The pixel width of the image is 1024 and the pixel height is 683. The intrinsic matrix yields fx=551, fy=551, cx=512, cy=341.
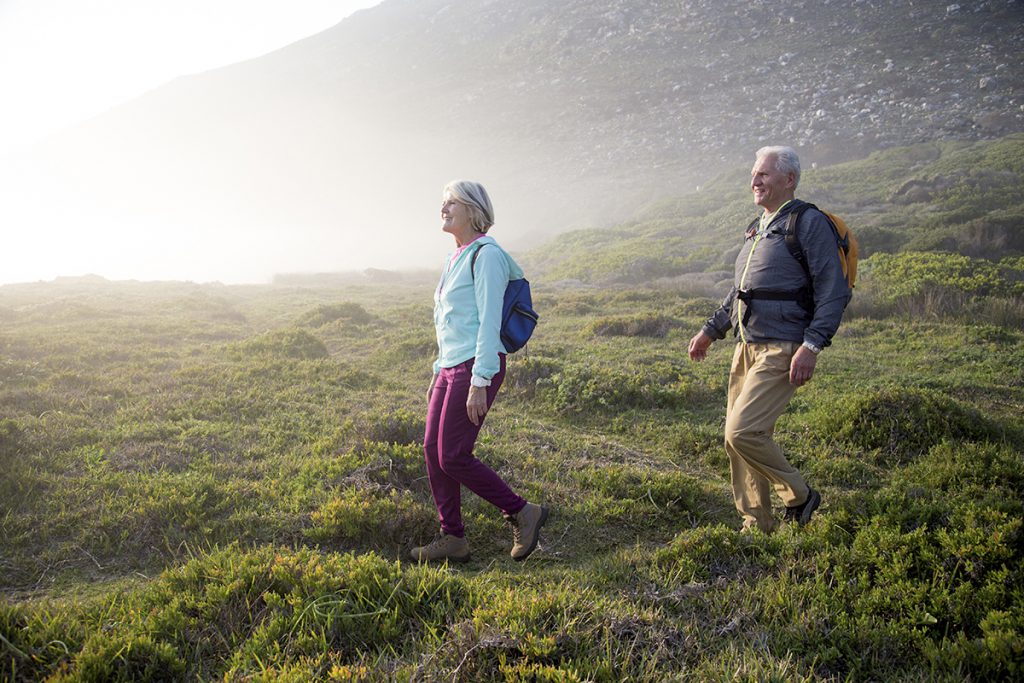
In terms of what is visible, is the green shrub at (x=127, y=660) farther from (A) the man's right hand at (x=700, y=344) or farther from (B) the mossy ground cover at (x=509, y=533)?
(A) the man's right hand at (x=700, y=344)

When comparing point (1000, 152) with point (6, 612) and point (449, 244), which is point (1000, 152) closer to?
point (6, 612)

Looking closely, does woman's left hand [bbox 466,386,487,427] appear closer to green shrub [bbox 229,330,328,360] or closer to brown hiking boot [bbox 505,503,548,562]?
brown hiking boot [bbox 505,503,548,562]

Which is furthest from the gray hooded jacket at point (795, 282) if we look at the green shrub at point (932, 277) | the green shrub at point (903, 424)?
the green shrub at point (932, 277)

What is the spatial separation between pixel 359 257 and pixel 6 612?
57.2m

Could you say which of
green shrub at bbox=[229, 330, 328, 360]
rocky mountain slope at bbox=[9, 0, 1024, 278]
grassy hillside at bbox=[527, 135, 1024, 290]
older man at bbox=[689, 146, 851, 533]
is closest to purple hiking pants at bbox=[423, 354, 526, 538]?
older man at bbox=[689, 146, 851, 533]

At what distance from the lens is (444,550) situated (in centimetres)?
427

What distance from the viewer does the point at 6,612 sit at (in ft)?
9.71

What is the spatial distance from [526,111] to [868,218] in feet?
191

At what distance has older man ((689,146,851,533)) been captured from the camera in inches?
152

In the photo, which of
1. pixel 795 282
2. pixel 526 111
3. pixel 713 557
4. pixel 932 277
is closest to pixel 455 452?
pixel 713 557

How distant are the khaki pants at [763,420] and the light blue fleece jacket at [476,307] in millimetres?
1920

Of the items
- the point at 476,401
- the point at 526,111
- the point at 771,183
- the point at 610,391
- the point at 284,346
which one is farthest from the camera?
the point at 526,111

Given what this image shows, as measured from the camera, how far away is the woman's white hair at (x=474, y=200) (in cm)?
392

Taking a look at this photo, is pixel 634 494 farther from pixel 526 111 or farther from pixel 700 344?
pixel 526 111
